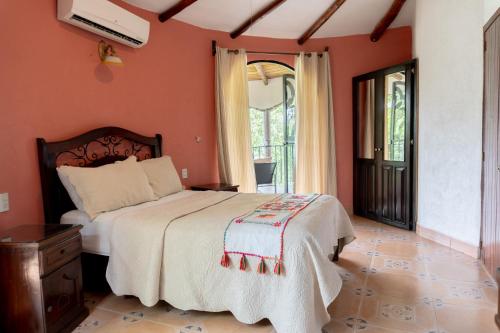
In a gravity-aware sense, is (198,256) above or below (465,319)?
above

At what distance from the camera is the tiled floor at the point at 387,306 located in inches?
80.4

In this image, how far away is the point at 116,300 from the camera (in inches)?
96.3

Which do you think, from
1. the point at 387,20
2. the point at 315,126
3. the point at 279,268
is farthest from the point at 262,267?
the point at 387,20

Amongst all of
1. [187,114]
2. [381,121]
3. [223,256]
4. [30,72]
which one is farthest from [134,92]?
[381,121]

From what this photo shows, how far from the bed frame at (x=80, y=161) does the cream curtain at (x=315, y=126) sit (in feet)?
8.38

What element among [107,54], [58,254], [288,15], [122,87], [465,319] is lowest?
[465,319]

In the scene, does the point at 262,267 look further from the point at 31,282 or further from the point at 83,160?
the point at 83,160

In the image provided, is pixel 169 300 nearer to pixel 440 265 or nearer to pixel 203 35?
pixel 440 265

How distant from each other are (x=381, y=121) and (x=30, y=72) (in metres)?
3.87

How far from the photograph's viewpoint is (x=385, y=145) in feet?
14.2

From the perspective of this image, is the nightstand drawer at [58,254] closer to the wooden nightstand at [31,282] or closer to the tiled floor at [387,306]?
the wooden nightstand at [31,282]

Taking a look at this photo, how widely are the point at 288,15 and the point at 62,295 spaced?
12.5 feet

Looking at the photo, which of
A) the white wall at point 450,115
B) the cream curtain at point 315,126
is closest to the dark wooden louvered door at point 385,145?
the white wall at point 450,115

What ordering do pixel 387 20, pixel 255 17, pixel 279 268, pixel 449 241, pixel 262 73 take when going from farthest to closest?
pixel 262 73 < pixel 387 20 < pixel 255 17 < pixel 449 241 < pixel 279 268
